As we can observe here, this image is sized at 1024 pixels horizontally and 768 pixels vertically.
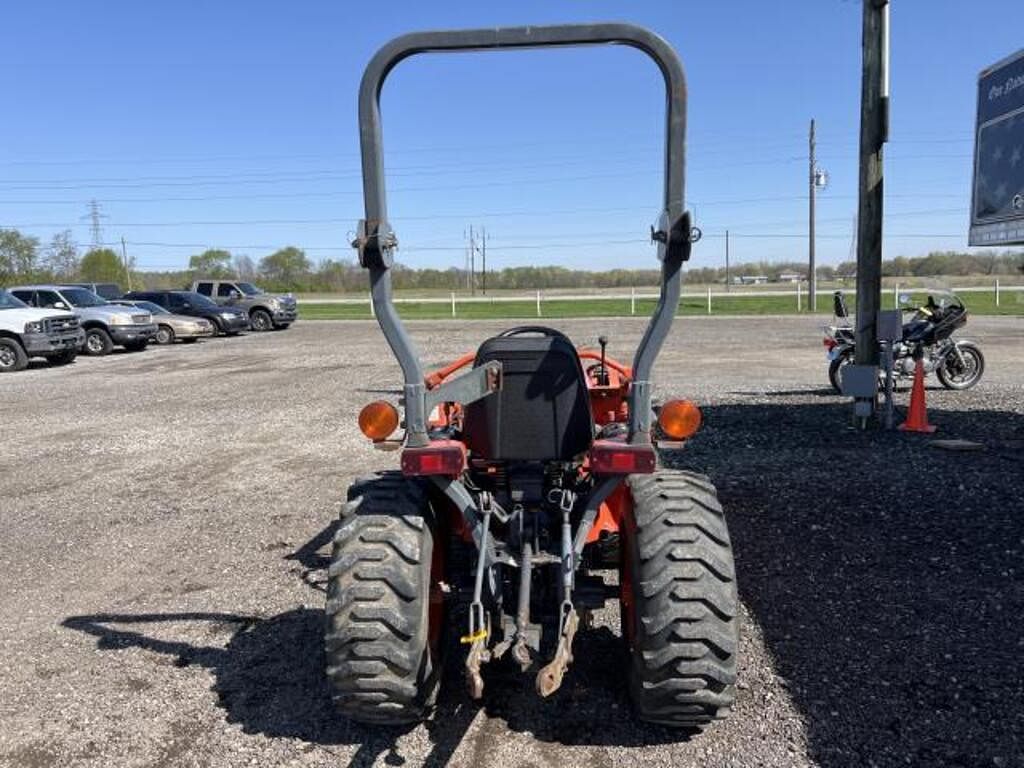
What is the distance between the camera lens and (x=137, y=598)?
16.3 ft

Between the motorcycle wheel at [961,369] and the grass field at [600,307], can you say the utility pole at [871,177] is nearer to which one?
the motorcycle wheel at [961,369]

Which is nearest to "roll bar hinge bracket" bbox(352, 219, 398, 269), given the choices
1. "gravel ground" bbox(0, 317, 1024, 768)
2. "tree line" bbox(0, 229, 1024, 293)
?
"gravel ground" bbox(0, 317, 1024, 768)

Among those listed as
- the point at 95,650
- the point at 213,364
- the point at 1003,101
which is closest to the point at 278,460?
the point at 95,650

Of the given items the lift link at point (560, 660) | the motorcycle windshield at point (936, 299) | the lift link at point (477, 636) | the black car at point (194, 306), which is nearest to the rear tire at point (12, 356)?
the black car at point (194, 306)

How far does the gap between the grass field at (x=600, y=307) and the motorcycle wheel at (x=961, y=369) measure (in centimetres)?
1883

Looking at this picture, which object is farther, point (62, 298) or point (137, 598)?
point (62, 298)

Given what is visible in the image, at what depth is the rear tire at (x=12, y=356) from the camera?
17703 mm

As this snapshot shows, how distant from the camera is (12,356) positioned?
58.6 feet

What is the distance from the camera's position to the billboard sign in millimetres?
9625

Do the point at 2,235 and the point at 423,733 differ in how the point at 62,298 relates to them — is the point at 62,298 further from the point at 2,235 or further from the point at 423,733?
the point at 2,235

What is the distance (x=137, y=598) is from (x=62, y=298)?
1911 cm

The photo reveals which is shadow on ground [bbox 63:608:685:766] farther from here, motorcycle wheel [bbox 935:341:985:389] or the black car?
the black car

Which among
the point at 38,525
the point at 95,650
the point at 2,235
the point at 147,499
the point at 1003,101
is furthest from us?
the point at 2,235

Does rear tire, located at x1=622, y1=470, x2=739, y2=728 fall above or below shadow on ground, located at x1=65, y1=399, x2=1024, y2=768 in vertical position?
above
